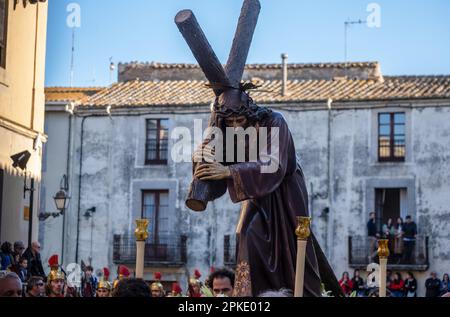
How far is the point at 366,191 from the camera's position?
106 ft

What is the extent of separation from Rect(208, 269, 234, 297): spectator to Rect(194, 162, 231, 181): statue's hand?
23.2 inches

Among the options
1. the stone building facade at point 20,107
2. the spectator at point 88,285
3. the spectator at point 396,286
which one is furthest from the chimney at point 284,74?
the spectator at point 88,285

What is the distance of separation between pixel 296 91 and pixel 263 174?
27.2 m

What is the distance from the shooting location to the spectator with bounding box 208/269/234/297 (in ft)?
21.9

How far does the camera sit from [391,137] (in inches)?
1277

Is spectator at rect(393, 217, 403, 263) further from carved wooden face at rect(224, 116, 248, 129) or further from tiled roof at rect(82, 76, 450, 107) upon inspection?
carved wooden face at rect(224, 116, 248, 129)

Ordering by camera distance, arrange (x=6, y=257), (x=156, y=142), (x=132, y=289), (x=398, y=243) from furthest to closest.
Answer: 1. (x=156, y=142)
2. (x=398, y=243)
3. (x=6, y=257)
4. (x=132, y=289)

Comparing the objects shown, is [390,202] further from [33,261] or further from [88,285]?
[33,261]

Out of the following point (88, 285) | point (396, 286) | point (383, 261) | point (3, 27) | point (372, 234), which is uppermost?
point (3, 27)

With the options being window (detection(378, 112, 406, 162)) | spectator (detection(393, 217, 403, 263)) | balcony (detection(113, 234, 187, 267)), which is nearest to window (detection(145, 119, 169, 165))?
balcony (detection(113, 234, 187, 267))

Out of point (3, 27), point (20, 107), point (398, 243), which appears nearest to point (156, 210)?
point (398, 243)

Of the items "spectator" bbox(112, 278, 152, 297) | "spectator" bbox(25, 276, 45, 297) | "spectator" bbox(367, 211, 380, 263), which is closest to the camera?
"spectator" bbox(112, 278, 152, 297)

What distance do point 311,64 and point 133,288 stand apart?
1248 inches
